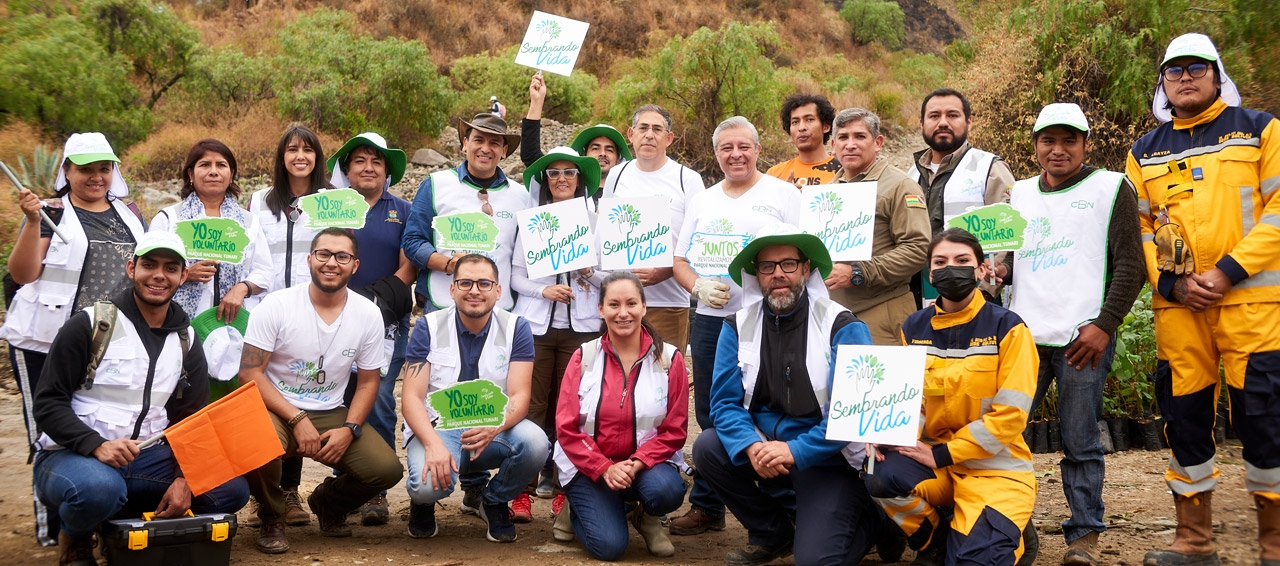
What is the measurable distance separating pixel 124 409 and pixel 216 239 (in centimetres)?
108

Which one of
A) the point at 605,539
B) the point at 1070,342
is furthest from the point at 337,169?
the point at 1070,342

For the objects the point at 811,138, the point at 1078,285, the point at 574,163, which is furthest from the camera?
the point at 811,138

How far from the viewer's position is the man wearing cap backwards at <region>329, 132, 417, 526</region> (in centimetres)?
597

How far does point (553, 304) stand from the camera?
6.14 meters

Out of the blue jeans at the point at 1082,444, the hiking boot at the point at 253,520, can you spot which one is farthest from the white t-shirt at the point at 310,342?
the blue jeans at the point at 1082,444

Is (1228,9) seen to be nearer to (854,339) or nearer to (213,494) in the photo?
(854,339)

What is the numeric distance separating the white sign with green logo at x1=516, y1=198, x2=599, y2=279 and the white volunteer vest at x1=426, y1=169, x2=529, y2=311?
211 mm

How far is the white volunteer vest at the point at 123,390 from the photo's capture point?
4602 mm

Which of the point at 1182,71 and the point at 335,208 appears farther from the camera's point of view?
the point at 335,208

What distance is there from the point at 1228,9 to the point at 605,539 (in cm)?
650

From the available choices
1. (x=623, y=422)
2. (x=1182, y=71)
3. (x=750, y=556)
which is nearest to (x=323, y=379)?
(x=623, y=422)

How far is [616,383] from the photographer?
5.32 m

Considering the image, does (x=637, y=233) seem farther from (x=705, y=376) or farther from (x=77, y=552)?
(x=77, y=552)

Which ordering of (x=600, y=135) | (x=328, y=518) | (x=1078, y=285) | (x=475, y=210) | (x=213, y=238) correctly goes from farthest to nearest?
(x=600, y=135), (x=475, y=210), (x=328, y=518), (x=213, y=238), (x=1078, y=285)
